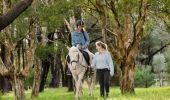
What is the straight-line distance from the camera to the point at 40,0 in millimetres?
28812

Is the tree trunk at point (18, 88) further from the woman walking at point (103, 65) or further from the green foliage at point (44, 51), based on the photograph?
the green foliage at point (44, 51)

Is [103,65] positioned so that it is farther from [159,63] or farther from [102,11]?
[159,63]

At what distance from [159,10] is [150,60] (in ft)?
133

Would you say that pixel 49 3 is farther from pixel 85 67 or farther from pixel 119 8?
pixel 85 67

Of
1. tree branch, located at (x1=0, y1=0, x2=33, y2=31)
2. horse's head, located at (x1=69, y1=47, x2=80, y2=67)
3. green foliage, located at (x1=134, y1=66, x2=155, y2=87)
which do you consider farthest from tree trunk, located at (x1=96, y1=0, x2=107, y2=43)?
green foliage, located at (x1=134, y1=66, x2=155, y2=87)

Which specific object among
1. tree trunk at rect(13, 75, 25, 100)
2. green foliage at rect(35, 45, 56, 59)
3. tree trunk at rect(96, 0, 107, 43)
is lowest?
tree trunk at rect(13, 75, 25, 100)

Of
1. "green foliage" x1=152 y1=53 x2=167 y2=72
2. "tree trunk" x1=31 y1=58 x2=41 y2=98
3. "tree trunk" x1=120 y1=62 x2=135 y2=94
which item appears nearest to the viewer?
"tree trunk" x1=120 y1=62 x2=135 y2=94

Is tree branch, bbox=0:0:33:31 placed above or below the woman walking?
above

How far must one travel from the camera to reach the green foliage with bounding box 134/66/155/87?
60688 mm

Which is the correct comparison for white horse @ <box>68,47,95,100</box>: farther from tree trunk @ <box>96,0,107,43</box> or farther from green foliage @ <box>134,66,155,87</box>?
green foliage @ <box>134,66,155,87</box>

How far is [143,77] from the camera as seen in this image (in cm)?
6128

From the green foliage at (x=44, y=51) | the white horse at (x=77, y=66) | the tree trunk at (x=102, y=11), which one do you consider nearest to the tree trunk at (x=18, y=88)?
the tree trunk at (x=102, y=11)

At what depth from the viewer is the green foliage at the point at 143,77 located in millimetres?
60688

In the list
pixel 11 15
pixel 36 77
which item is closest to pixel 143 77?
pixel 36 77
